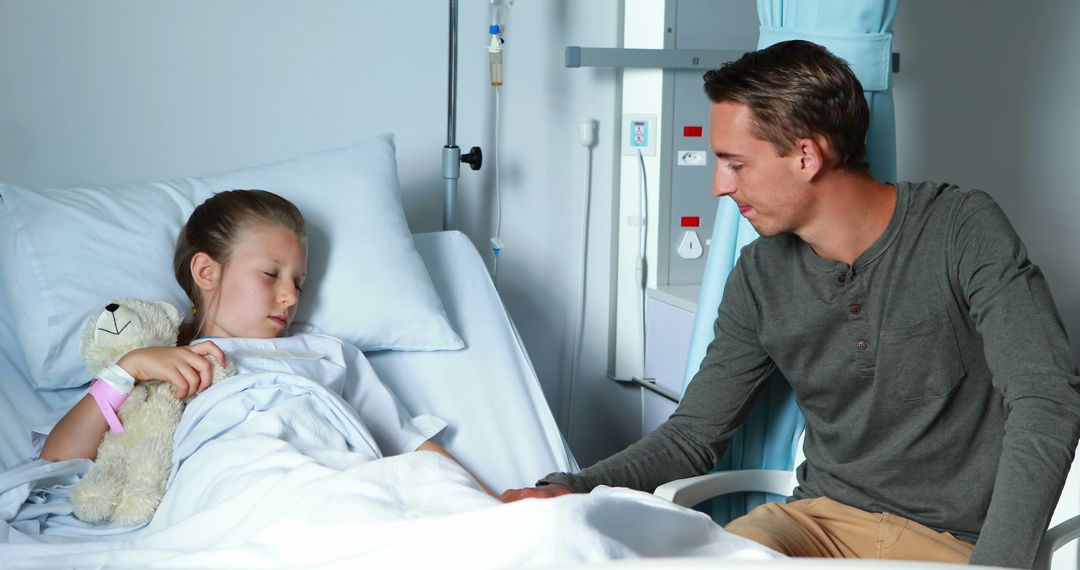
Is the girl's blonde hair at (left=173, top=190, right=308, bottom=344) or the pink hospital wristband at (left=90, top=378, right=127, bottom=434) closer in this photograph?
the pink hospital wristband at (left=90, top=378, right=127, bottom=434)

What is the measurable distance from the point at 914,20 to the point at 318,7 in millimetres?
1657

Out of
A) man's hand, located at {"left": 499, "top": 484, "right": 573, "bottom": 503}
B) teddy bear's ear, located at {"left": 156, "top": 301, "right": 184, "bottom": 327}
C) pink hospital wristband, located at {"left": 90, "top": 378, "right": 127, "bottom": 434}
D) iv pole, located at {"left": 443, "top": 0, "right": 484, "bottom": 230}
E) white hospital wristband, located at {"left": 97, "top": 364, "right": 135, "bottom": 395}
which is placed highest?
iv pole, located at {"left": 443, "top": 0, "right": 484, "bottom": 230}

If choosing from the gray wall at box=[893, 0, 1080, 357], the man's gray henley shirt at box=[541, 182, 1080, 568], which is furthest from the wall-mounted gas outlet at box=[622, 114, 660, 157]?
the man's gray henley shirt at box=[541, 182, 1080, 568]

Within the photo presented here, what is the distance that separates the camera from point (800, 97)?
1569mm

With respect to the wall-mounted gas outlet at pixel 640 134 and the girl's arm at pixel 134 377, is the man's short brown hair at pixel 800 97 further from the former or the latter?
the wall-mounted gas outlet at pixel 640 134

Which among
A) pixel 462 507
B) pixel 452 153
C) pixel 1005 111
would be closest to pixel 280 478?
pixel 462 507

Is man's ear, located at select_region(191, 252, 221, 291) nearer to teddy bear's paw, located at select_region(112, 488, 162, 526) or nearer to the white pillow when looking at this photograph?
the white pillow

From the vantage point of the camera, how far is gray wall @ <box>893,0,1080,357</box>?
3051 mm

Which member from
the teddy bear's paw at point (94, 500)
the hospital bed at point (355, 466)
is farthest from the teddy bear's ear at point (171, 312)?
the teddy bear's paw at point (94, 500)

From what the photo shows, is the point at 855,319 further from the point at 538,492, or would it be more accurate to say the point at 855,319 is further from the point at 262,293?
the point at 262,293

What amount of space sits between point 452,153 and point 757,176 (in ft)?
3.13

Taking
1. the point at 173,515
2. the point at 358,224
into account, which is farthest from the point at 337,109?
the point at 173,515

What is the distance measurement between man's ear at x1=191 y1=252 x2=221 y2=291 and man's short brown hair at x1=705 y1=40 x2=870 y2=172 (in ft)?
2.96

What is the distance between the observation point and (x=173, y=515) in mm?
1507
